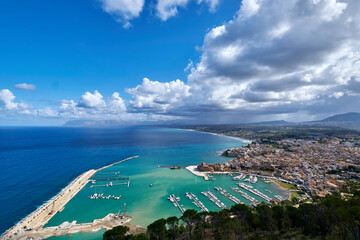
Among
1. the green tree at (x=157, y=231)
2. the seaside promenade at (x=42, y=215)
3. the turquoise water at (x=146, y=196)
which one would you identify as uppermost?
the green tree at (x=157, y=231)

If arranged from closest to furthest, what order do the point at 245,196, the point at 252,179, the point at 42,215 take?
the point at 42,215 → the point at 245,196 → the point at 252,179

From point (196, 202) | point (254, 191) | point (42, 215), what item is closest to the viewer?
point (42, 215)

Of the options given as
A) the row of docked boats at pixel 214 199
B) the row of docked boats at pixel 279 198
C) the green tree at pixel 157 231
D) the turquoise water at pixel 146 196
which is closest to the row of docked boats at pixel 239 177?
the turquoise water at pixel 146 196

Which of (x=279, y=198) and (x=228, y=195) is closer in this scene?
(x=279, y=198)

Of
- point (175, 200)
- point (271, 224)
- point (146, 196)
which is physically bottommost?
point (146, 196)

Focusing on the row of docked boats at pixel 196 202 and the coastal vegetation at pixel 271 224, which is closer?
the coastal vegetation at pixel 271 224

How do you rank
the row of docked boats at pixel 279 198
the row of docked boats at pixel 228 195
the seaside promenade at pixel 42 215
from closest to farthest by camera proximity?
the seaside promenade at pixel 42 215
the row of docked boats at pixel 228 195
the row of docked boats at pixel 279 198

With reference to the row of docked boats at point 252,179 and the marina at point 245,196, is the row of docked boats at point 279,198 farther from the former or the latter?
the row of docked boats at point 252,179

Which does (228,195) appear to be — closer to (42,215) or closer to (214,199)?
(214,199)

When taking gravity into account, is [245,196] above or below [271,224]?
below

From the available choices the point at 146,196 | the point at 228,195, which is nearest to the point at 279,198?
the point at 228,195

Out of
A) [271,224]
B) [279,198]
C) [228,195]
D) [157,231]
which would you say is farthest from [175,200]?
[279,198]
